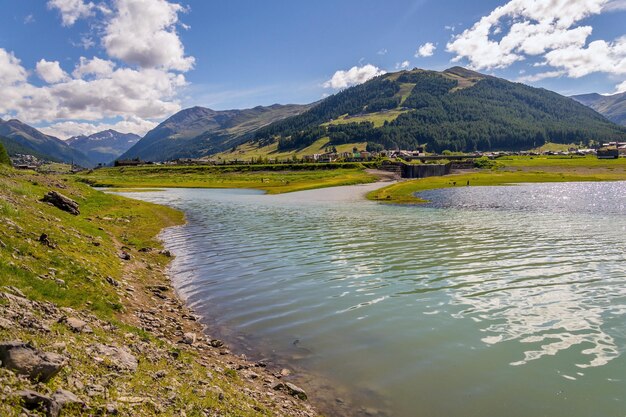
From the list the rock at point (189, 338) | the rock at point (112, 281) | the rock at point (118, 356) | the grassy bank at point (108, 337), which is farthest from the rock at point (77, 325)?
the rock at point (112, 281)

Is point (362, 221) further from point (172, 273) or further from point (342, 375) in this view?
point (342, 375)

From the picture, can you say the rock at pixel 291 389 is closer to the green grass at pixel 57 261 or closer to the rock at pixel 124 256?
the green grass at pixel 57 261

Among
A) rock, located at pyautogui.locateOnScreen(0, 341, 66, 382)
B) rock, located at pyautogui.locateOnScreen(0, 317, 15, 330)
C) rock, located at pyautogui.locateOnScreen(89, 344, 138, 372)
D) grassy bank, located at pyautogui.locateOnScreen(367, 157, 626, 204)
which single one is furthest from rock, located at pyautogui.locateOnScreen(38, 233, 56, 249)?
grassy bank, located at pyautogui.locateOnScreen(367, 157, 626, 204)

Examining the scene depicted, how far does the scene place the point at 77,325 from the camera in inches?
463

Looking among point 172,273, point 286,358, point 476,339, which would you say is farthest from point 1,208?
point 476,339

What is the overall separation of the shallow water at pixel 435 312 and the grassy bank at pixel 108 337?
1925mm

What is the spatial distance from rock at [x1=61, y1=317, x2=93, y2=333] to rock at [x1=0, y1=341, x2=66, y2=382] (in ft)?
9.65

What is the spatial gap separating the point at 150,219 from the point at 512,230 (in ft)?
145

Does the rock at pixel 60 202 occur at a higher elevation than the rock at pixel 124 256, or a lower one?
higher

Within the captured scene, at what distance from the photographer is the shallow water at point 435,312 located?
467 inches

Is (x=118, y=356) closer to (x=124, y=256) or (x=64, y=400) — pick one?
(x=64, y=400)

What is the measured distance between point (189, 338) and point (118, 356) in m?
4.62

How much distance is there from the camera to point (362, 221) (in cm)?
5122

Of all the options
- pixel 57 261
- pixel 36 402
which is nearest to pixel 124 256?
pixel 57 261
